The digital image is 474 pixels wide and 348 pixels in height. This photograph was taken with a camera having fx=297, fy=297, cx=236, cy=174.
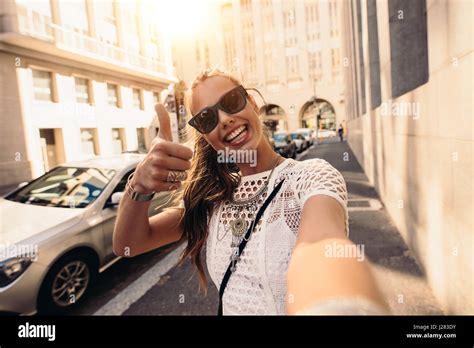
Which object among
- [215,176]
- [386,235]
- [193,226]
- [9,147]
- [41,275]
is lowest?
[386,235]

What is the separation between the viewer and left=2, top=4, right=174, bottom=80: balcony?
14.9 metres

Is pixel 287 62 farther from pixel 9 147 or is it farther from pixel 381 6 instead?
pixel 381 6

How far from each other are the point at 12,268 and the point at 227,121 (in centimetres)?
284

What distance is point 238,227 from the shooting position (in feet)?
3.81

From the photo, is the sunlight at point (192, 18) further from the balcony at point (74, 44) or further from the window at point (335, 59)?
the window at point (335, 59)

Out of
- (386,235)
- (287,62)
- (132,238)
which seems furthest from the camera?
(287,62)

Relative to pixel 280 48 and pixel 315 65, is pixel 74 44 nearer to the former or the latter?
pixel 280 48

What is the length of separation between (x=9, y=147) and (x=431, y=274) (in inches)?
673

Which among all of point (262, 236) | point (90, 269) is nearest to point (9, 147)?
point (90, 269)

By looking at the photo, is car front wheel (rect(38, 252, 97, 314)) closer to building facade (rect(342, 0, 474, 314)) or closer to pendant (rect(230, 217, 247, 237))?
pendant (rect(230, 217, 247, 237))

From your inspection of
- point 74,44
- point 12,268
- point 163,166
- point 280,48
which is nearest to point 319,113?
point 280,48

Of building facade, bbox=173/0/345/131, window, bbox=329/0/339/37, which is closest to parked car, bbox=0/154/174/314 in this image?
building facade, bbox=173/0/345/131

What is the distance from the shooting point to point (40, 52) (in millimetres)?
16078

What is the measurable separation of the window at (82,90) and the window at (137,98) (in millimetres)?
4759
